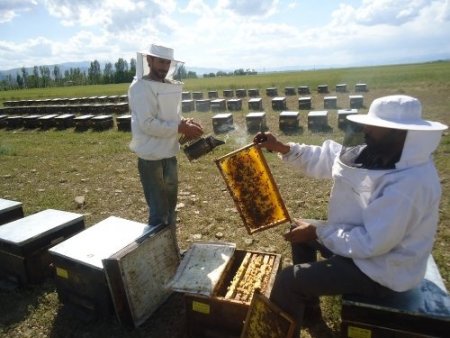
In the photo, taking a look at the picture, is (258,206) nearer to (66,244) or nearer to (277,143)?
(277,143)

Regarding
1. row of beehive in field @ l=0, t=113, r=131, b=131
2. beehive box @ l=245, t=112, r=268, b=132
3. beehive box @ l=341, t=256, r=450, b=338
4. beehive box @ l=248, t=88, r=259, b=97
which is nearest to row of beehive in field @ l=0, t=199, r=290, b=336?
beehive box @ l=341, t=256, r=450, b=338

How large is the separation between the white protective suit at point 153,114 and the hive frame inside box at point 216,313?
1428mm

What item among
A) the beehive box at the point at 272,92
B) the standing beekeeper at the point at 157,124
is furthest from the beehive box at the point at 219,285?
the beehive box at the point at 272,92

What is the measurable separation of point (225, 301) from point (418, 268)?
1.42 meters

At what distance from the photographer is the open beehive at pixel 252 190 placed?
11.7 feet

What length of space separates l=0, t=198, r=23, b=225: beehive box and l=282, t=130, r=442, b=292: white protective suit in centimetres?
382

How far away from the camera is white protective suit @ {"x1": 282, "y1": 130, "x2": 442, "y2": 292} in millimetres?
2207

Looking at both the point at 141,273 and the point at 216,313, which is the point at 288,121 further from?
the point at 216,313

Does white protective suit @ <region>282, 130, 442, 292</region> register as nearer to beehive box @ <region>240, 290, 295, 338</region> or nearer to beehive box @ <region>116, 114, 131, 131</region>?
beehive box @ <region>240, 290, 295, 338</region>

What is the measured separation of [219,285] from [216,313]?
0.23 m

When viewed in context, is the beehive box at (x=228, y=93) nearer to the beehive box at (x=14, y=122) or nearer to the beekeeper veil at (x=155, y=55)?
the beehive box at (x=14, y=122)

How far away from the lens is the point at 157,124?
363 centimetres

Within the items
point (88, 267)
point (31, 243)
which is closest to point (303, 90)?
point (31, 243)

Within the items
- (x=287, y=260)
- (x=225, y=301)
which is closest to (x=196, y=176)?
(x=287, y=260)
